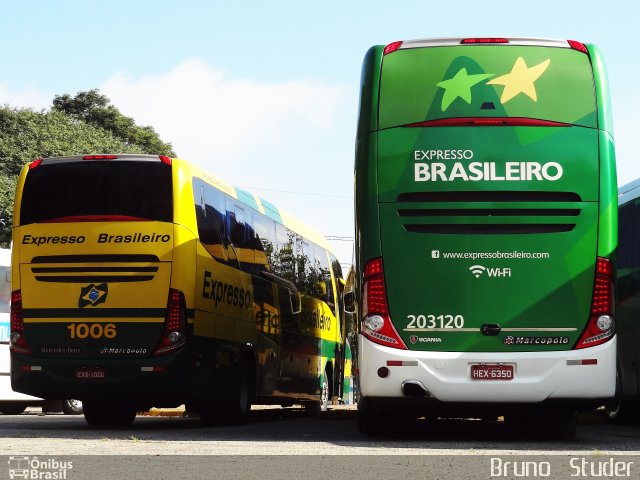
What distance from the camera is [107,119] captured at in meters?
62.5

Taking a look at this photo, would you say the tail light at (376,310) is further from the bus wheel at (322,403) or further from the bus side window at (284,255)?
the bus wheel at (322,403)

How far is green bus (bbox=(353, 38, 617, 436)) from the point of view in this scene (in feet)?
41.7

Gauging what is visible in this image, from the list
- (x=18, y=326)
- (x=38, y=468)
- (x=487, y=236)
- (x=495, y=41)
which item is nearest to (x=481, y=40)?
(x=495, y=41)

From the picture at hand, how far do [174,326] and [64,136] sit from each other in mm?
Result: 40801

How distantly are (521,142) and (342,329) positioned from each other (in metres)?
14.6

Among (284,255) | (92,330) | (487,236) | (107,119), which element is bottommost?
(92,330)

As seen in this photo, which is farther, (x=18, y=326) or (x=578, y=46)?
(x=18, y=326)

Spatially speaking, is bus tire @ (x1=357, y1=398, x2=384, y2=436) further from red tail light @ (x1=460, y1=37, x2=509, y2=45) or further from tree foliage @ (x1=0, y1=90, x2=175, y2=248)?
tree foliage @ (x1=0, y1=90, x2=175, y2=248)

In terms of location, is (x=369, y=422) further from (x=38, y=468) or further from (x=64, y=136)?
(x=64, y=136)

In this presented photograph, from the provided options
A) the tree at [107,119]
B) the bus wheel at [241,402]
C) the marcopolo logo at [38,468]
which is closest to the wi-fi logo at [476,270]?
the marcopolo logo at [38,468]

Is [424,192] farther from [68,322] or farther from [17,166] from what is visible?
[17,166]

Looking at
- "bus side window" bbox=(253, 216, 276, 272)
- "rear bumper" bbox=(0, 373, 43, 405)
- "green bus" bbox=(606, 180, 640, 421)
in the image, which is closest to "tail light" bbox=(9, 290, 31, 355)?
"bus side window" bbox=(253, 216, 276, 272)

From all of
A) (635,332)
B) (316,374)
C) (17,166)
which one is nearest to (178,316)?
(635,332)

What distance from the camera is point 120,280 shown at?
15758mm
